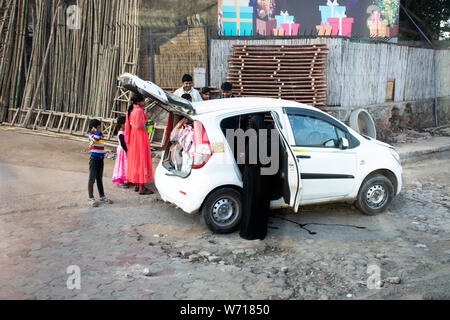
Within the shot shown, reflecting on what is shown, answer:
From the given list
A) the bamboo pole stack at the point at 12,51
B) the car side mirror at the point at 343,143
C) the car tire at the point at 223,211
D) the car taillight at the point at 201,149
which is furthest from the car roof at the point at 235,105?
the bamboo pole stack at the point at 12,51

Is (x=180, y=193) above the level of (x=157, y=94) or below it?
below

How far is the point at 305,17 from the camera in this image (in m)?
14.5

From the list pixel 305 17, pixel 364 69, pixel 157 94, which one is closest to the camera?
pixel 157 94

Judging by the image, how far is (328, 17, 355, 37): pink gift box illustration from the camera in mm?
14539

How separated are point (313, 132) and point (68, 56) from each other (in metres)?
8.84

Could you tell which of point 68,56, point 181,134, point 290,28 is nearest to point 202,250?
point 181,134

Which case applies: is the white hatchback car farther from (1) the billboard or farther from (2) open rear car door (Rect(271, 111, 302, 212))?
(1) the billboard

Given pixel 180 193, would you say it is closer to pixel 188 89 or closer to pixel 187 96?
pixel 187 96

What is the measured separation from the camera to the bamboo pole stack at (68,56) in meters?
11.7

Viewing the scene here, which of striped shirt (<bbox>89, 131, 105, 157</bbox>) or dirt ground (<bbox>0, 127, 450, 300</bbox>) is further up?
striped shirt (<bbox>89, 131, 105, 157</bbox>)

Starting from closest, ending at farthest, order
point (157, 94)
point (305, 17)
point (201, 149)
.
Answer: point (157, 94) < point (201, 149) < point (305, 17)

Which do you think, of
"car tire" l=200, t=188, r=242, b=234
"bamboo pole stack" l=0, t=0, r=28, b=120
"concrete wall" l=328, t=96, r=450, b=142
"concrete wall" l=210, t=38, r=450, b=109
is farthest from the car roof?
"bamboo pole stack" l=0, t=0, r=28, b=120

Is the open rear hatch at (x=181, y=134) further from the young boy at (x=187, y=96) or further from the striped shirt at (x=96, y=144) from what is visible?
the young boy at (x=187, y=96)

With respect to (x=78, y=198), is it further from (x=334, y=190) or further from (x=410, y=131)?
(x=410, y=131)
